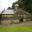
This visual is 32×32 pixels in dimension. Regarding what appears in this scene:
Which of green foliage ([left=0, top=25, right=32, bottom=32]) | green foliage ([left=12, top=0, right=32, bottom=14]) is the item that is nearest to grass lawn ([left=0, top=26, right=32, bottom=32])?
green foliage ([left=0, top=25, right=32, bottom=32])

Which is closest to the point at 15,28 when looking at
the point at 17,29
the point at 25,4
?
the point at 17,29

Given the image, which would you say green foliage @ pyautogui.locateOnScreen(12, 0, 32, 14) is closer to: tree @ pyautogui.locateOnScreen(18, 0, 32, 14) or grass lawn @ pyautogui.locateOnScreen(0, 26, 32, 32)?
tree @ pyautogui.locateOnScreen(18, 0, 32, 14)

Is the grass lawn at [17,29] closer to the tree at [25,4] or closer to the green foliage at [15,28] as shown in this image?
the green foliage at [15,28]

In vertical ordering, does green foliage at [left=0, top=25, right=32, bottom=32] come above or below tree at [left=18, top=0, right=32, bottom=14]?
below

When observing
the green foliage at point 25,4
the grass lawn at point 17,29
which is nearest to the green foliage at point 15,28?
the grass lawn at point 17,29

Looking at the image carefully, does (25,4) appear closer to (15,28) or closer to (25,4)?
(25,4)

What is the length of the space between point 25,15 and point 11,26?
213mm

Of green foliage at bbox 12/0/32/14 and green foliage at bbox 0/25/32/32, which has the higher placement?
green foliage at bbox 12/0/32/14

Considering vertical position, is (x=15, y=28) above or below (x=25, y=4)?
below

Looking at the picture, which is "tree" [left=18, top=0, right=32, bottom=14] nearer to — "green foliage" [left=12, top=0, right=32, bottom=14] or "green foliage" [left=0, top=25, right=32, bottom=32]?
"green foliage" [left=12, top=0, right=32, bottom=14]

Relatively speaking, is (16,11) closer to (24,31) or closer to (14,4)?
(14,4)

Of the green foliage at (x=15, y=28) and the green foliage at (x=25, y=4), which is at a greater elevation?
the green foliage at (x=25, y=4)

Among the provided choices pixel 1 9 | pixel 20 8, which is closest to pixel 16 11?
pixel 20 8

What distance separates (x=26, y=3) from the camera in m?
1.36
